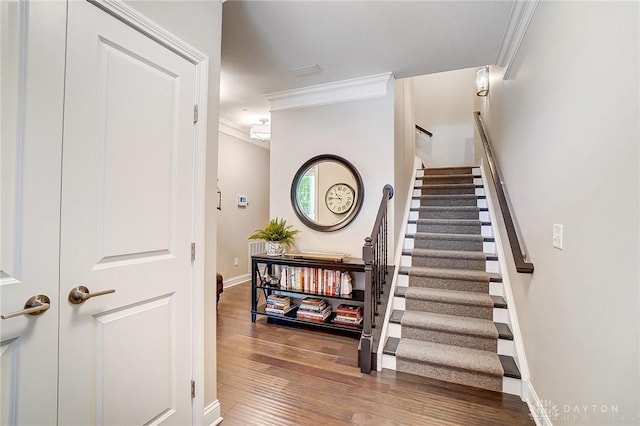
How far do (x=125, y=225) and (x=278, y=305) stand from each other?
2270 mm

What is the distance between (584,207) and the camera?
1258 mm

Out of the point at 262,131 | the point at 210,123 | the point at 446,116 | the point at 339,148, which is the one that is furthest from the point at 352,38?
the point at 446,116

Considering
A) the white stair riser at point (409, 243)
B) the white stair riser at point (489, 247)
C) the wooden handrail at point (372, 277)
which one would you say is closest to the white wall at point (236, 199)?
the wooden handrail at point (372, 277)

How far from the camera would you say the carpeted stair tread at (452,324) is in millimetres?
2301

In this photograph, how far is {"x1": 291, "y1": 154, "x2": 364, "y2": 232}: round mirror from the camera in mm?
3354

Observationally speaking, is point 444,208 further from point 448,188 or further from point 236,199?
point 236,199

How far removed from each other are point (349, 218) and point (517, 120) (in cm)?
179

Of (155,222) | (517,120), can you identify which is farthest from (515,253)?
(155,222)

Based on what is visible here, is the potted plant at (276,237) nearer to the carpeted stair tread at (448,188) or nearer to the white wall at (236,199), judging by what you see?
the white wall at (236,199)

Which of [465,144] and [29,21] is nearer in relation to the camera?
[29,21]

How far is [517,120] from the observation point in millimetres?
2303

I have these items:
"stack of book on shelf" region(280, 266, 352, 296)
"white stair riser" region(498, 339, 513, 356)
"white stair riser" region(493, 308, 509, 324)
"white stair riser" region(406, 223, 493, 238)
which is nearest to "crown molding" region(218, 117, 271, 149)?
"stack of book on shelf" region(280, 266, 352, 296)

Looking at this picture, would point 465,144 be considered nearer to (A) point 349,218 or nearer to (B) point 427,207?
(B) point 427,207

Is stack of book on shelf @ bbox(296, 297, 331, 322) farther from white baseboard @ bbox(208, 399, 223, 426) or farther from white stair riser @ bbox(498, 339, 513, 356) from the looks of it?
white stair riser @ bbox(498, 339, 513, 356)
